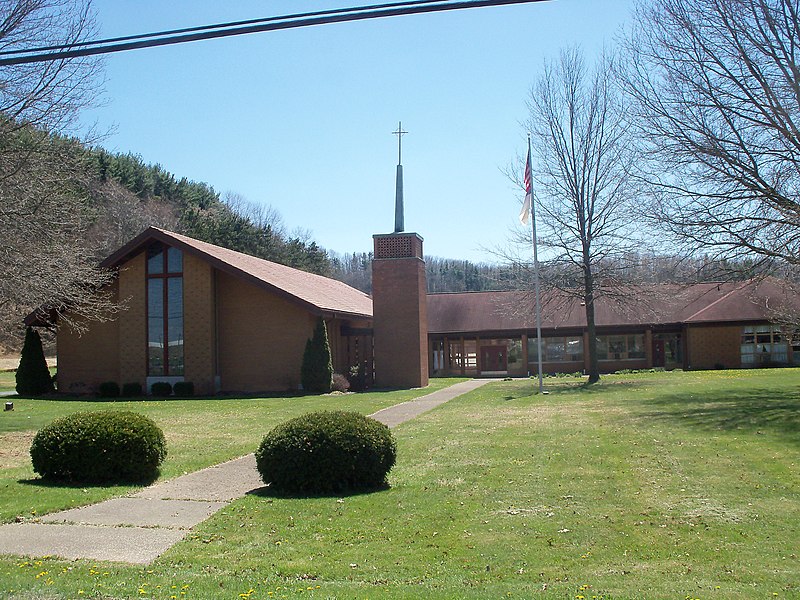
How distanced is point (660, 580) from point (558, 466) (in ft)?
20.6

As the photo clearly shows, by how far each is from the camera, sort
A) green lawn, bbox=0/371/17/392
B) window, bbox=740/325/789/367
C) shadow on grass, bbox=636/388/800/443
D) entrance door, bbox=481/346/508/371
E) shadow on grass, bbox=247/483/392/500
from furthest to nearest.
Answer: entrance door, bbox=481/346/508/371 → window, bbox=740/325/789/367 → green lawn, bbox=0/371/17/392 → shadow on grass, bbox=636/388/800/443 → shadow on grass, bbox=247/483/392/500

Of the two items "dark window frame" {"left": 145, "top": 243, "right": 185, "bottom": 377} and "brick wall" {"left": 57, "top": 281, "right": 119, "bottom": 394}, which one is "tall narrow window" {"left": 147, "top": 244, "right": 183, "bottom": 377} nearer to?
"dark window frame" {"left": 145, "top": 243, "right": 185, "bottom": 377}

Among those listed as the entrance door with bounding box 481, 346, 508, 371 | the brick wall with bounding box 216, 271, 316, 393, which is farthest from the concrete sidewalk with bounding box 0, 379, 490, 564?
the entrance door with bounding box 481, 346, 508, 371

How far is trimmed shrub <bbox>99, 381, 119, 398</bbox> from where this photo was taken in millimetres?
33594

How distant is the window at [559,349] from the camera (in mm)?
50188

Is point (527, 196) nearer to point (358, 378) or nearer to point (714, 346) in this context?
point (358, 378)

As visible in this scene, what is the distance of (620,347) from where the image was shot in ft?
165

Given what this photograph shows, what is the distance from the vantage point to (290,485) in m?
11.4

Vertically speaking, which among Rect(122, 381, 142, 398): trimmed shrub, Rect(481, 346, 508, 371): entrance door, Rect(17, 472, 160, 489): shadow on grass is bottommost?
Rect(17, 472, 160, 489): shadow on grass

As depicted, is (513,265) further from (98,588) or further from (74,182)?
(98,588)

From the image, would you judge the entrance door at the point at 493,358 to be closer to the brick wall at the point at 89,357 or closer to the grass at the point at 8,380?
the brick wall at the point at 89,357

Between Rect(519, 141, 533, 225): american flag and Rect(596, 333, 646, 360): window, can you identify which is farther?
Rect(596, 333, 646, 360): window

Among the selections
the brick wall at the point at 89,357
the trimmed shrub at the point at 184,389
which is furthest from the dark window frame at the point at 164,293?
the brick wall at the point at 89,357

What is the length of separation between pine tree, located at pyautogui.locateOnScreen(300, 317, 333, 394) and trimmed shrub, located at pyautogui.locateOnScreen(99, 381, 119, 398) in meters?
7.98
